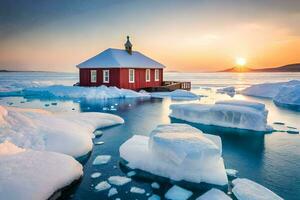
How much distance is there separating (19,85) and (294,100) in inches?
1475

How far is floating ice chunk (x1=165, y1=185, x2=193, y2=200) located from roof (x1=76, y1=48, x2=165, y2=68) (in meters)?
23.9

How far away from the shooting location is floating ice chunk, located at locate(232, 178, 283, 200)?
259 inches

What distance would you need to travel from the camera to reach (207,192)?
690 centimetres

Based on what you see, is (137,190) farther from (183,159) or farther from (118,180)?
(183,159)

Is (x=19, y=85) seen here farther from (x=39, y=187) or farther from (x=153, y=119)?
(x=39, y=187)

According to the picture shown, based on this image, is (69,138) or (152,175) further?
(69,138)

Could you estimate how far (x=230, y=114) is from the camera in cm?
1502

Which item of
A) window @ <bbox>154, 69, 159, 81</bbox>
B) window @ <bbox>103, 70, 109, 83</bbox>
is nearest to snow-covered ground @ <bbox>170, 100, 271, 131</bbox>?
window @ <bbox>103, 70, 109, 83</bbox>

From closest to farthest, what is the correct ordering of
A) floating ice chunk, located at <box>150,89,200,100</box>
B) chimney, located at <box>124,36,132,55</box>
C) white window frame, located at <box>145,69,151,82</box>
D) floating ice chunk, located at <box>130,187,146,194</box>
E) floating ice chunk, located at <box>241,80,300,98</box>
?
floating ice chunk, located at <box>130,187,146,194</box>, floating ice chunk, located at <box>150,89,200,100</box>, white window frame, located at <box>145,69,151,82</box>, chimney, located at <box>124,36,132,55</box>, floating ice chunk, located at <box>241,80,300,98</box>

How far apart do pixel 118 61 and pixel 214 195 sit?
2576cm

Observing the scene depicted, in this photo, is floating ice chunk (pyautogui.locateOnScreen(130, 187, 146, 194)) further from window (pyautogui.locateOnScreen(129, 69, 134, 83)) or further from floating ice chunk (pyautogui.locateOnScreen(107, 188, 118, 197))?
window (pyautogui.locateOnScreen(129, 69, 134, 83))

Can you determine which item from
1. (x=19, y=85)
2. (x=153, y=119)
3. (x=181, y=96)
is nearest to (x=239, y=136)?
(x=153, y=119)

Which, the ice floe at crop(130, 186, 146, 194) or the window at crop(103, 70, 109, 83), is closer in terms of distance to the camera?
the ice floe at crop(130, 186, 146, 194)

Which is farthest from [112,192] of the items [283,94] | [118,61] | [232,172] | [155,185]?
[283,94]
